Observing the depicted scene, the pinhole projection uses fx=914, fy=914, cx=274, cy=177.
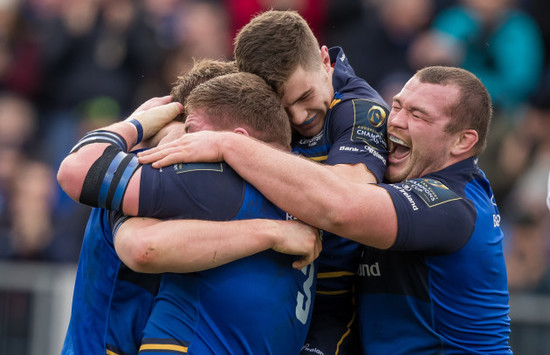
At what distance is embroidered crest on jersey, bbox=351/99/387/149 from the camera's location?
5.04 meters

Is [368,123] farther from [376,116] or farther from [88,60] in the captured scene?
[88,60]

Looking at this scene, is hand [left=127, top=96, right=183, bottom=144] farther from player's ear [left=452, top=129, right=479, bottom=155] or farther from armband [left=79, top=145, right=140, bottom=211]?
player's ear [left=452, top=129, right=479, bottom=155]

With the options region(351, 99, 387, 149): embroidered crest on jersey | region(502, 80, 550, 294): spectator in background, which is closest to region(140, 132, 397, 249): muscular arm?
region(351, 99, 387, 149): embroidered crest on jersey

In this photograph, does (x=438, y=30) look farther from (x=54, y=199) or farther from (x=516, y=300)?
(x=54, y=199)

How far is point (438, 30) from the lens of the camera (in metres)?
10.2

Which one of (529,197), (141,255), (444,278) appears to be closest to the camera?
(141,255)

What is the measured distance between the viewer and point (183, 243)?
14.0 feet

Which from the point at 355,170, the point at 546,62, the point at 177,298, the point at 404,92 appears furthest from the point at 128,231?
the point at 546,62

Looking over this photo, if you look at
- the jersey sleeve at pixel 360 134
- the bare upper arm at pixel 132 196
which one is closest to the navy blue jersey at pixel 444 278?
the jersey sleeve at pixel 360 134

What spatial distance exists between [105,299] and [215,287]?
2.43 feet

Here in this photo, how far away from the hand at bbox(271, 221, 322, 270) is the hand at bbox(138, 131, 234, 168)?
1.57ft

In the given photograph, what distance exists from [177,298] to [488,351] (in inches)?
68.0

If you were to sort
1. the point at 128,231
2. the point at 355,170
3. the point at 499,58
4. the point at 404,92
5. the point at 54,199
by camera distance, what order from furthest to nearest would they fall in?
the point at 54,199, the point at 499,58, the point at 404,92, the point at 355,170, the point at 128,231

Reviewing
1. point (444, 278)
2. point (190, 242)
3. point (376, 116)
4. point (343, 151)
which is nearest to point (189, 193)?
point (190, 242)
